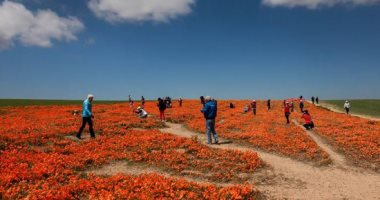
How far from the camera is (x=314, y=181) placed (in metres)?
17.8

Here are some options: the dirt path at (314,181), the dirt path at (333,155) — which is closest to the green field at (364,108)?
the dirt path at (333,155)

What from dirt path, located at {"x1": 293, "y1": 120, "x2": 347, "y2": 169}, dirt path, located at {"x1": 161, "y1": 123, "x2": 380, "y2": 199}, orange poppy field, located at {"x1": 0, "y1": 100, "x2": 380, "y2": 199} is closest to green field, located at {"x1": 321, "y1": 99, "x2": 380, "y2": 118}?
dirt path, located at {"x1": 293, "y1": 120, "x2": 347, "y2": 169}

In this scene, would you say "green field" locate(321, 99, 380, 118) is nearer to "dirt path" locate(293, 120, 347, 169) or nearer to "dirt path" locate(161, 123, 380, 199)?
"dirt path" locate(293, 120, 347, 169)

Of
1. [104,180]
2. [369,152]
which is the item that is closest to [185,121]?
[369,152]

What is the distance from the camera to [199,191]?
1462cm

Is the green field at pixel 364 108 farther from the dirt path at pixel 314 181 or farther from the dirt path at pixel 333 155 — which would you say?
the dirt path at pixel 314 181

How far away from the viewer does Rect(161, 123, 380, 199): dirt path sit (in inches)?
615

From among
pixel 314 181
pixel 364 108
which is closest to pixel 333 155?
pixel 314 181

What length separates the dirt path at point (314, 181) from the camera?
51.3ft

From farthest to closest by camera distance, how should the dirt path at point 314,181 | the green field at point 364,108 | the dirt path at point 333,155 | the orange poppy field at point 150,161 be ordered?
1. the green field at point 364,108
2. the dirt path at point 333,155
3. the dirt path at point 314,181
4. the orange poppy field at point 150,161

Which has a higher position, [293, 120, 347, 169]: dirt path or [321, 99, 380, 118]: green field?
[321, 99, 380, 118]: green field

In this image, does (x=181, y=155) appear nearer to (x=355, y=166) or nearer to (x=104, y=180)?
(x=104, y=180)

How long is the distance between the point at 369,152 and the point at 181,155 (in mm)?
12647

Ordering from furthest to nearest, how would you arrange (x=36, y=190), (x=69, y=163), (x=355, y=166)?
(x=355, y=166) < (x=69, y=163) < (x=36, y=190)
